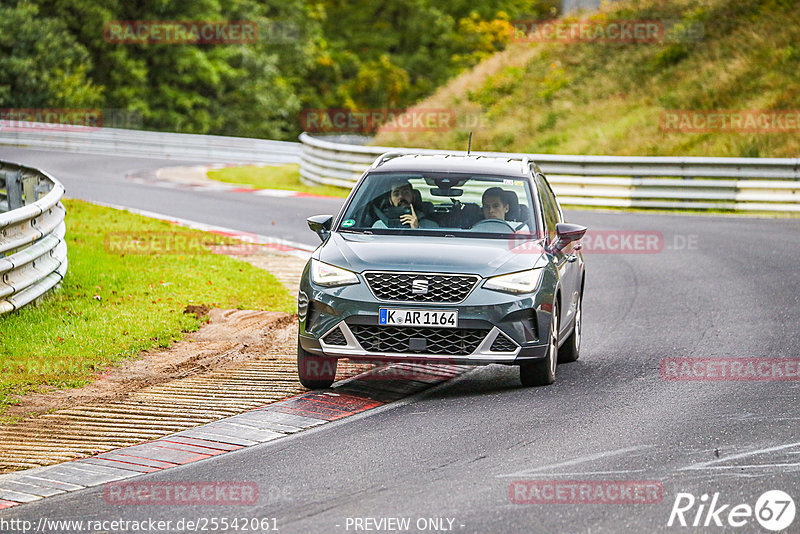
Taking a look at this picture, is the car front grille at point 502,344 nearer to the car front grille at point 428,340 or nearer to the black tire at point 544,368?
the car front grille at point 428,340

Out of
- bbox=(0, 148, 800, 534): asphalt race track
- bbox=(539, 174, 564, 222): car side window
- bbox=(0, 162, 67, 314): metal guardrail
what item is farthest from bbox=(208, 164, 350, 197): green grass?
bbox=(539, 174, 564, 222): car side window

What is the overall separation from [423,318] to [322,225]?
1.68 m

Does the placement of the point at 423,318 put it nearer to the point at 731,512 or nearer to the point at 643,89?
the point at 731,512

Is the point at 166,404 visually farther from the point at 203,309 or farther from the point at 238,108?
the point at 238,108

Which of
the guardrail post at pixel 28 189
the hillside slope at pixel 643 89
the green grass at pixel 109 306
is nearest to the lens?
the green grass at pixel 109 306

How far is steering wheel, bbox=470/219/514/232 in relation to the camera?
987 centimetres

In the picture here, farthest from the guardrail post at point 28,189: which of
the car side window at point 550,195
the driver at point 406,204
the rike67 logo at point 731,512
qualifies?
the rike67 logo at point 731,512

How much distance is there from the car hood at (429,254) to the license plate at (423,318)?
0.32 meters

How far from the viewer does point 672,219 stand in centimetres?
2334

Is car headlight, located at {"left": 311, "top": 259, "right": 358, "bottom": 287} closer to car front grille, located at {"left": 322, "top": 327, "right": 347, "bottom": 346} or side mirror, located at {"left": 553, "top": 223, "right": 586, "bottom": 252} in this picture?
car front grille, located at {"left": 322, "top": 327, "right": 347, "bottom": 346}

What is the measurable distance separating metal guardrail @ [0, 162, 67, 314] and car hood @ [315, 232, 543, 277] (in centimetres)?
333

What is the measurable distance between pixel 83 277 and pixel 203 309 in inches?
82.5

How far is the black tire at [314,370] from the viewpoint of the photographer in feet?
30.4

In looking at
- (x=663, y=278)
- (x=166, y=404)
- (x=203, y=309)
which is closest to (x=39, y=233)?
(x=203, y=309)
